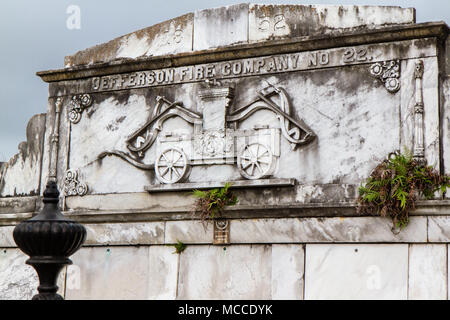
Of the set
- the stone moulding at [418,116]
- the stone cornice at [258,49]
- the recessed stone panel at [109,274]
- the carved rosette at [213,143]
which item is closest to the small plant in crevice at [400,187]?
the stone moulding at [418,116]

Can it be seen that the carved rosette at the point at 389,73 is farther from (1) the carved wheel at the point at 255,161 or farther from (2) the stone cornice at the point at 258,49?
(1) the carved wheel at the point at 255,161

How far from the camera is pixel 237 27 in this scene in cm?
1280

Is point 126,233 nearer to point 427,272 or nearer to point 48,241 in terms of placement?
point 427,272

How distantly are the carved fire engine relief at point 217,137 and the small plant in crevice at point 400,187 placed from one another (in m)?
1.27

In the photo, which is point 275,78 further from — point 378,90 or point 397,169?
point 397,169

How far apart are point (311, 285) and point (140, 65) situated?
4.67m

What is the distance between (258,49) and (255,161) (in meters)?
1.72

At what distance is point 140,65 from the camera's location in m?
13.6

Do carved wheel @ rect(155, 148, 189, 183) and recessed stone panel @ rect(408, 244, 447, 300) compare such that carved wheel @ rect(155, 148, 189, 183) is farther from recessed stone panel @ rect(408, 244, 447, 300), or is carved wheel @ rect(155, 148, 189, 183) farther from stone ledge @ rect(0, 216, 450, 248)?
recessed stone panel @ rect(408, 244, 447, 300)

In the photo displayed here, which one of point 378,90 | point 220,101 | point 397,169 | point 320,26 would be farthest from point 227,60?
point 397,169

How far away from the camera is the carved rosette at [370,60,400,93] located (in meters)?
11.4

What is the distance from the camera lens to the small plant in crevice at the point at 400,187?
1086 centimetres

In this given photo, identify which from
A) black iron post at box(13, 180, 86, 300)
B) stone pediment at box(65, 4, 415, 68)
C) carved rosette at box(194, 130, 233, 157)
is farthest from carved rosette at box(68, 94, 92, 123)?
black iron post at box(13, 180, 86, 300)

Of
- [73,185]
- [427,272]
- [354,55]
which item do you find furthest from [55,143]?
[427,272]
